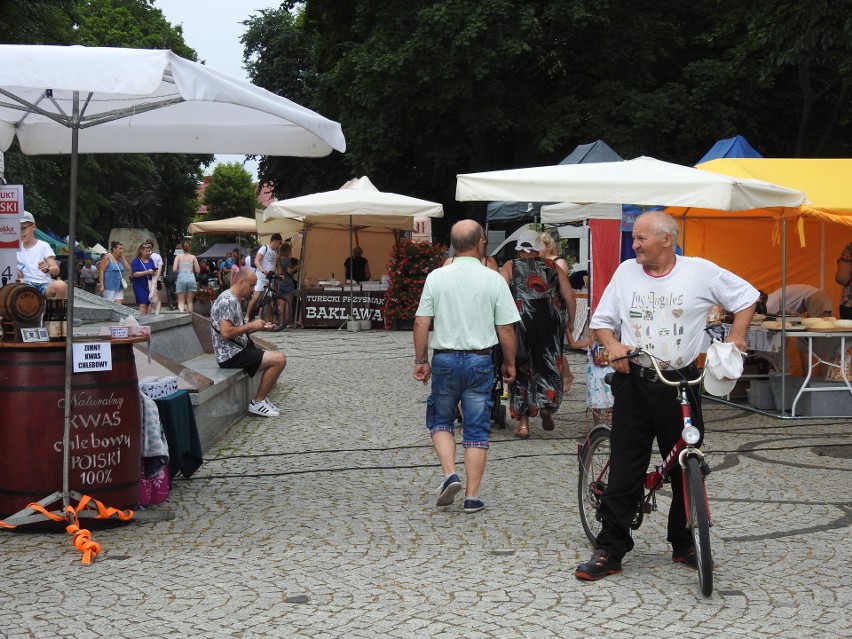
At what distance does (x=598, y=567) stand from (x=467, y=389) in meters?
1.65

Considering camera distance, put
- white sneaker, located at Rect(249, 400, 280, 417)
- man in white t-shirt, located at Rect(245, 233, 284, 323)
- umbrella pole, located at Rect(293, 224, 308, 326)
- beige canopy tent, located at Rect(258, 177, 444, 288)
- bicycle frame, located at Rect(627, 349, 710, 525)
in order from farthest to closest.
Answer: man in white t-shirt, located at Rect(245, 233, 284, 323), umbrella pole, located at Rect(293, 224, 308, 326), beige canopy tent, located at Rect(258, 177, 444, 288), white sneaker, located at Rect(249, 400, 280, 417), bicycle frame, located at Rect(627, 349, 710, 525)

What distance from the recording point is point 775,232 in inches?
412

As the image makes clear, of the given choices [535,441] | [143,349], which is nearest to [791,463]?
[535,441]

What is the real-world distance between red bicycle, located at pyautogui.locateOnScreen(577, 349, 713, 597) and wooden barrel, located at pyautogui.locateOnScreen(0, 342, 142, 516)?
262 centimetres

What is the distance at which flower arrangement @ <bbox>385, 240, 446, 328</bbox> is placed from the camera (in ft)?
71.1

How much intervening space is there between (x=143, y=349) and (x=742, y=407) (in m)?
5.90

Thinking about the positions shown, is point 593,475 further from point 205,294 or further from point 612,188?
point 205,294

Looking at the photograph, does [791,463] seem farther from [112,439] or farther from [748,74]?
[748,74]

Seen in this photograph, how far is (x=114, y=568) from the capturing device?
208 inches

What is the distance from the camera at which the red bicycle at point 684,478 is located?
4703 mm

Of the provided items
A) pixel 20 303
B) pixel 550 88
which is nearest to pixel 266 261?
pixel 550 88

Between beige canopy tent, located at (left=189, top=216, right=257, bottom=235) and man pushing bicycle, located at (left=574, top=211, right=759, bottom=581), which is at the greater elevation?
beige canopy tent, located at (left=189, top=216, right=257, bottom=235)

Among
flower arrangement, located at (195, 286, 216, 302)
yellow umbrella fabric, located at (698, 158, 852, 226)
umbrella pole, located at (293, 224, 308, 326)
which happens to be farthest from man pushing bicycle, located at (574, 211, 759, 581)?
flower arrangement, located at (195, 286, 216, 302)

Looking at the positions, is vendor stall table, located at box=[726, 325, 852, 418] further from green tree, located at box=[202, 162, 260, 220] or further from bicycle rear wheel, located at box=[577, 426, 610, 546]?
green tree, located at box=[202, 162, 260, 220]
